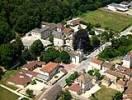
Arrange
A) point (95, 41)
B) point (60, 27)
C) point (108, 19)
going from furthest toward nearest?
point (108, 19)
point (60, 27)
point (95, 41)

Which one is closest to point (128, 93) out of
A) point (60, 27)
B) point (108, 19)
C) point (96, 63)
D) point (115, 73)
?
point (115, 73)

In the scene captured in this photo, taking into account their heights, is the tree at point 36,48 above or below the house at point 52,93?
above

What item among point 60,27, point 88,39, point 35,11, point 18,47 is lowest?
point 60,27

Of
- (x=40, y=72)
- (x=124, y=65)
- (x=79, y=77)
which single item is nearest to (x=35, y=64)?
(x=40, y=72)

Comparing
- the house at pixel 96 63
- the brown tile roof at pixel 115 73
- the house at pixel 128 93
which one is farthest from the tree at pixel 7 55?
the house at pixel 128 93

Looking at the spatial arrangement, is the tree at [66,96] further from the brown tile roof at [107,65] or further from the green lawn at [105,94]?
the brown tile roof at [107,65]

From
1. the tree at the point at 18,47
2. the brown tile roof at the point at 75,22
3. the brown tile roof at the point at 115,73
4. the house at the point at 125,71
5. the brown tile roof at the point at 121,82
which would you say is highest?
the tree at the point at 18,47

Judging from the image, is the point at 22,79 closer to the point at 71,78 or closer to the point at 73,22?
the point at 71,78
